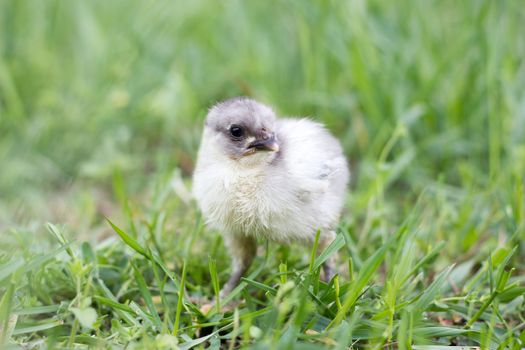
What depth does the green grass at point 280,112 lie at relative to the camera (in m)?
2.54

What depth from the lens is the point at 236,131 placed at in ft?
9.30

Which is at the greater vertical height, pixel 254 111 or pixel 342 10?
pixel 342 10

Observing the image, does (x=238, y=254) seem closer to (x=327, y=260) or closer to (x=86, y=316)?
(x=327, y=260)

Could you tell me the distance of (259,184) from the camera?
8.98 feet

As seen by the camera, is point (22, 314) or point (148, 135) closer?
→ point (22, 314)

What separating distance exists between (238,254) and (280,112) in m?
1.85

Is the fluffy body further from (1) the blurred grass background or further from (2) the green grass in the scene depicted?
(1) the blurred grass background

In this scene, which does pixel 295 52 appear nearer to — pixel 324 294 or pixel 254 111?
pixel 254 111

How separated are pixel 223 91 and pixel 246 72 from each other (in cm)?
25

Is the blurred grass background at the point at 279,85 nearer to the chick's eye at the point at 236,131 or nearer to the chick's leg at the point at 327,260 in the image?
the chick's eye at the point at 236,131

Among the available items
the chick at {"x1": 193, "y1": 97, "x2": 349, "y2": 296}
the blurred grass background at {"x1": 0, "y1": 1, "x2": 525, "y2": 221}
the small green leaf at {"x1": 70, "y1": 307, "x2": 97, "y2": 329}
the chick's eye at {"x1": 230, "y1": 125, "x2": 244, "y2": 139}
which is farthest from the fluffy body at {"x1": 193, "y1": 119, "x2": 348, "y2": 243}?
the blurred grass background at {"x1": 0, "y1": 1, "x2": 525, "y2": 221}

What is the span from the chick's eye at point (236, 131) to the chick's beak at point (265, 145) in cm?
8

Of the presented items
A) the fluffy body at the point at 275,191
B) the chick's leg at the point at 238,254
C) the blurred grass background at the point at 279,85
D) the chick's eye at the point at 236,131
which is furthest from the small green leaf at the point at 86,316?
the blurred grass background at the point at 279,85

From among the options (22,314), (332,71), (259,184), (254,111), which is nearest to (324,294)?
(259,184)
